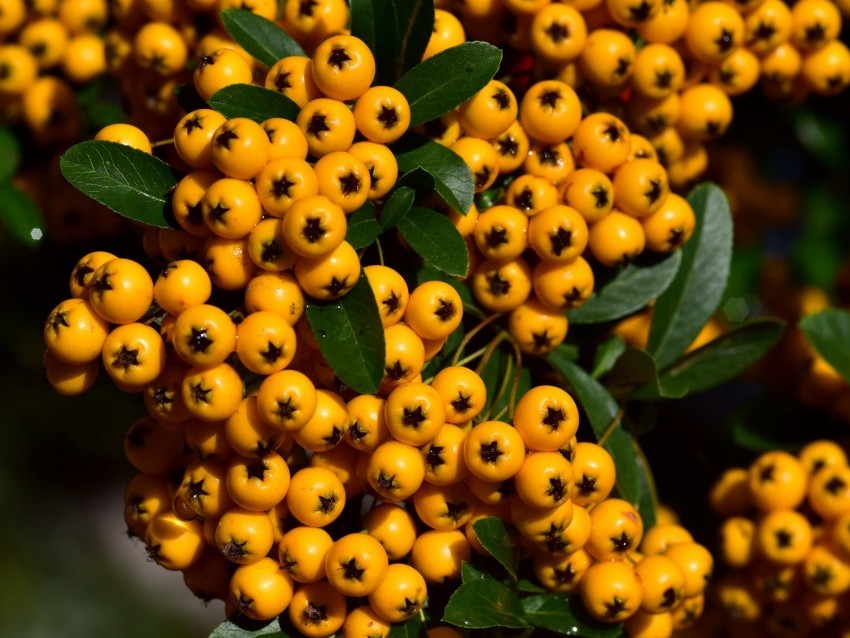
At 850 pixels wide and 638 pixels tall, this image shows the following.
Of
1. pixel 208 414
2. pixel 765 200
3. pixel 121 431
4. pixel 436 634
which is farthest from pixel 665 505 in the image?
pixel 121 431

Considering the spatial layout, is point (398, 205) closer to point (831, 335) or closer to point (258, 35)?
point (258, 35)

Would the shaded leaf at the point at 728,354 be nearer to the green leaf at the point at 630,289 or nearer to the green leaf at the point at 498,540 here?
the green leaf at the point at 630,289

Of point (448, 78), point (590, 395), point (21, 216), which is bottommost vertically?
point (21, 216)

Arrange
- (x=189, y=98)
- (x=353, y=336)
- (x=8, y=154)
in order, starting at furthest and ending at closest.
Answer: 1. (x=8, y=154)
2. (x=189, y=98)
3. (x=353, y=336)

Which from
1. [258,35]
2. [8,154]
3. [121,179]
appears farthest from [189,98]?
[8,154]

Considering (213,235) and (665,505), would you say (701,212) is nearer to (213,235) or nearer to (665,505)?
(665,505)

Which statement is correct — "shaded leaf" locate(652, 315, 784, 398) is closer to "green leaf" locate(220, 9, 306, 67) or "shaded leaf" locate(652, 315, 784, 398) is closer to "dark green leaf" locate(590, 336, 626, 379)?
"dark green leaf" locate(590, 336, 626, 379)
